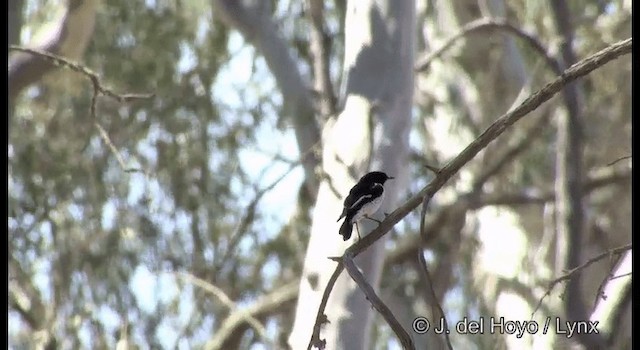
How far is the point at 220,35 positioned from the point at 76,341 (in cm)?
208

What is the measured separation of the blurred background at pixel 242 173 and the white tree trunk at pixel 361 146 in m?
0.91

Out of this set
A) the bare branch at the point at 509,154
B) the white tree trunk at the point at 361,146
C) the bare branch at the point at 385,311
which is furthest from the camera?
the bare branch at the point at 509,154

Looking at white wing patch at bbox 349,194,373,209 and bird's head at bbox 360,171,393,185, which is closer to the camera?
white wing patch at bbox 349,194,373,209

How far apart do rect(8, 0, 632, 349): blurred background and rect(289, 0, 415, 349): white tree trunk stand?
3.00ft

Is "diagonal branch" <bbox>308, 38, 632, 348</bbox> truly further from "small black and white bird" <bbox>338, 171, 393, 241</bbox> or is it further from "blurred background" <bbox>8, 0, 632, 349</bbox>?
"blurred background" <bbox>8, 0, 632, 349</bbox>

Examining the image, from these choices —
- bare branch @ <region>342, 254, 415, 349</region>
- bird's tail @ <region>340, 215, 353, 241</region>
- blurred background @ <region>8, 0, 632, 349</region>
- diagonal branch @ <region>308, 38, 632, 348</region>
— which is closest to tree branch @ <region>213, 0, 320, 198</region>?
blurred background @ <region>8, 0, 632, 349</region>

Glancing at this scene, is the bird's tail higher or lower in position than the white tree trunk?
lower

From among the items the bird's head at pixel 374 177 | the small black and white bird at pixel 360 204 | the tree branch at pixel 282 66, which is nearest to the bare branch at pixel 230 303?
the tree branch at pixel 282 66

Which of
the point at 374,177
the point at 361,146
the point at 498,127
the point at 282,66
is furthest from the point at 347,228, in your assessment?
the point at 282,66

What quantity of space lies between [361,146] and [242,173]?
99.8 inches

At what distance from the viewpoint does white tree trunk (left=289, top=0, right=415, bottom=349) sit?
3.77m

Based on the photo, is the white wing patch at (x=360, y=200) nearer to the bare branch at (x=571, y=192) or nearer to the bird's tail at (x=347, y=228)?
the bird's tail at (x=347, y=228)

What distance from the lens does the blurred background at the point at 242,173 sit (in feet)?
18.0
